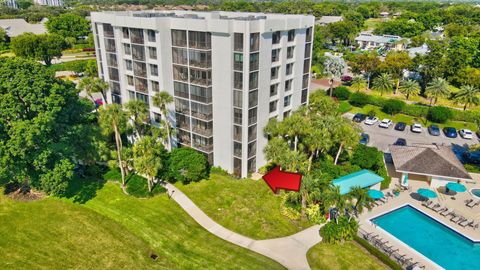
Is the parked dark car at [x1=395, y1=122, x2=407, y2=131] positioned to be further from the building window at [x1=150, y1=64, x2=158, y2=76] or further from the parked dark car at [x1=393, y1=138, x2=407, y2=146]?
the building window at [x1=150, y1=64, x2=158, y2=76]

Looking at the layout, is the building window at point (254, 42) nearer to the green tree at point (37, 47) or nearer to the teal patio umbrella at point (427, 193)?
the teal patio umbrella at point (427, 193)

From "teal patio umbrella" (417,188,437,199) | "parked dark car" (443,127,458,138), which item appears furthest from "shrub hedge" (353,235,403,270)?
"parked dark car" (443,127,458,138)

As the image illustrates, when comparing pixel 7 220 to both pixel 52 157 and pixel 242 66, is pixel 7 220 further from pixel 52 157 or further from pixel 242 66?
pixel 242 66

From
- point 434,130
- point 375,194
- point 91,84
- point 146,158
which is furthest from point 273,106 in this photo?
point 434,130

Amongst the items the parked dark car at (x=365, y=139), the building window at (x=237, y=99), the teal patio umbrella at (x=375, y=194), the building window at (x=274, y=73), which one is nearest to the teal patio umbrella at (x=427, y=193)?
the teal patio umbrella at (x=375, y=194)

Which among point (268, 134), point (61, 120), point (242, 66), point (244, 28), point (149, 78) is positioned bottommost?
point (268, 134)

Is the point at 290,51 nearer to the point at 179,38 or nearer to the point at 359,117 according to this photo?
the point at 179,38

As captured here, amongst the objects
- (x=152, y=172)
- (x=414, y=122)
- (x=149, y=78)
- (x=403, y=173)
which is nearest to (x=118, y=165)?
(x=152, y=172)
